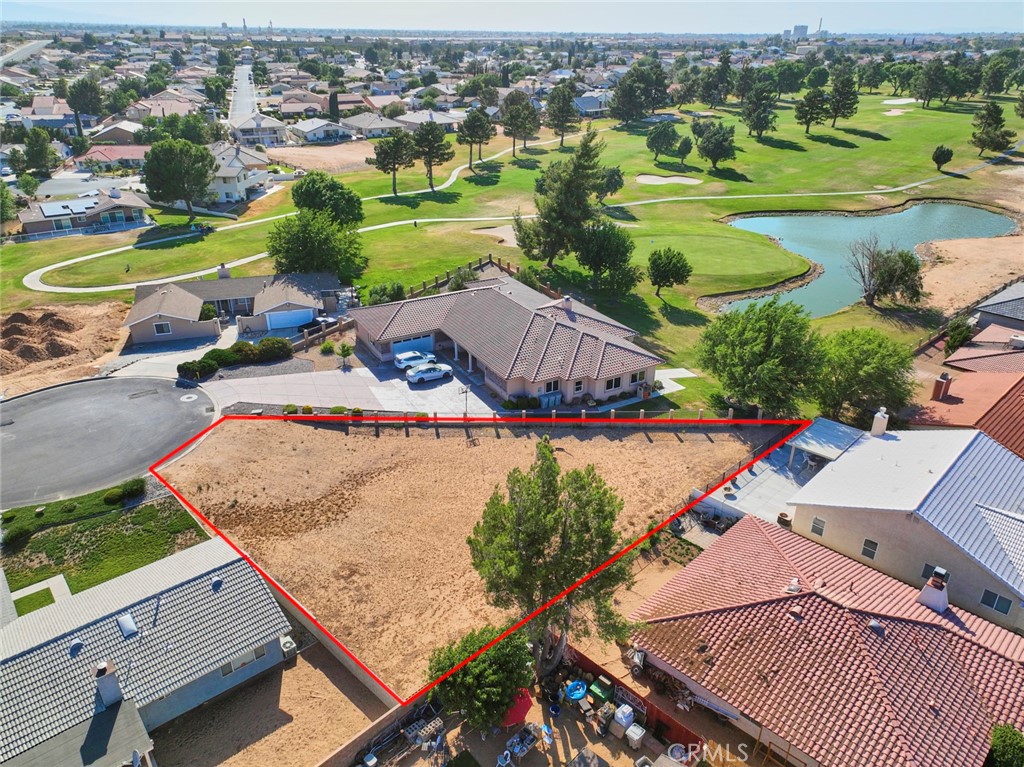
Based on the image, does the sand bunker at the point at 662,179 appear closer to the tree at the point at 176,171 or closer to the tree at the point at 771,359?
the tree at the point at 176,171

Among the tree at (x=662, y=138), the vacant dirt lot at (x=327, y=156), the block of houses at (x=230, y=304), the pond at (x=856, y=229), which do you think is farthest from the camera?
Result: the tree at (x=662, y=138)

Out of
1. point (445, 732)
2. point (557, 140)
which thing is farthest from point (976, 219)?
point (445, 732)

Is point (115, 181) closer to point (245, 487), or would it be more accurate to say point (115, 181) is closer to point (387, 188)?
point (387, 188)

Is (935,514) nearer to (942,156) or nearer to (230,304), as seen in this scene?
(230,304)

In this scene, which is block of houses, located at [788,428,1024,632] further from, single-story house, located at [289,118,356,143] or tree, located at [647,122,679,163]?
single-story house, located at [289,118,356,143]

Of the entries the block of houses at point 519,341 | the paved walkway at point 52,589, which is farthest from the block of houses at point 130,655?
the block of houses at point 519,341

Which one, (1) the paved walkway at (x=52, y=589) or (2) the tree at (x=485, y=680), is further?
(1) the paved walkway at (x=52, y=589)
